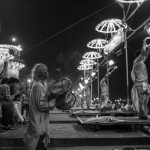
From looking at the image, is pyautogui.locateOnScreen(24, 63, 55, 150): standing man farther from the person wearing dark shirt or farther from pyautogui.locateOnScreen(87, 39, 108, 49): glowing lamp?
pyautogui.locateOnScreen(87, 39, 108, 49): glowing lamp

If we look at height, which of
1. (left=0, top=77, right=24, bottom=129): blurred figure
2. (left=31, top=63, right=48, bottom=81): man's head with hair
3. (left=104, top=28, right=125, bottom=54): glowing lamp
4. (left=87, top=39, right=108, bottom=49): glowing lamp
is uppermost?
(left=87, top=39, right=108, bottom=49): glowing lamp

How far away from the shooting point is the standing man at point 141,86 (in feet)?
27.0

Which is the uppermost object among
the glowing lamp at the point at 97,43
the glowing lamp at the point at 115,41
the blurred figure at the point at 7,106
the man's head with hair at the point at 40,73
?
the glowing lamp at the point at 97,43

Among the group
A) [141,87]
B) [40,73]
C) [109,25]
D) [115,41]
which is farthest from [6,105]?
[109,25]

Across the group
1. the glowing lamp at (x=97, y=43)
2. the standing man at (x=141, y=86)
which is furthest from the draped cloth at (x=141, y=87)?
the glowing lamp at (x=97, y=43)

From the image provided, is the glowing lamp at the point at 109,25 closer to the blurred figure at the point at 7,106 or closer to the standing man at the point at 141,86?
the standing man at the point at 141,86

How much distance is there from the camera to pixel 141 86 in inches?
327

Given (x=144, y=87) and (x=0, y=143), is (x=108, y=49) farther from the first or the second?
(x=0, y=143)

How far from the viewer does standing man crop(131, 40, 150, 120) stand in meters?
8.23

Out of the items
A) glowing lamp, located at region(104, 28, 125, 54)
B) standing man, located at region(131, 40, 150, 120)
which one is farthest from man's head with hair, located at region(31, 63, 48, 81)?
glowing lamp, located at region(104, 28, 125, 54)

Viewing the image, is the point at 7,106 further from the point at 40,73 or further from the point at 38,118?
the point at 38,118

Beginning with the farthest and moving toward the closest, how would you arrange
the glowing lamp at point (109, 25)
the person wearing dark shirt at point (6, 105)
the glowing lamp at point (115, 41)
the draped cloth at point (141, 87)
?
the glowing lamp at point (109, 25) < the glowing lamp at point (115, 41) < the draped cloth at point (141, 87) < the person wearing dark shirt at point (6, 105)

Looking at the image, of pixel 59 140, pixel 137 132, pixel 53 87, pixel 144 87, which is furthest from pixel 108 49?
pixel 53 87

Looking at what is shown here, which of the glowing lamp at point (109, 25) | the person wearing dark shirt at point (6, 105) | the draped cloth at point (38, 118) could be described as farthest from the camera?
the glowing lamp at point (109, 25)
